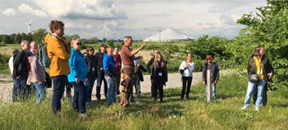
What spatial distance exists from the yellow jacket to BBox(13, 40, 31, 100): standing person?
2.75m

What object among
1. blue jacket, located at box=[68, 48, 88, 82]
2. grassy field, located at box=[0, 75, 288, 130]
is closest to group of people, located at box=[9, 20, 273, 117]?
blue jacket, located at box=[68, 48, 88, 82]

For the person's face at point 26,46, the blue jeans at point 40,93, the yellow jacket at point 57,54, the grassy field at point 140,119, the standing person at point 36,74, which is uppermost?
the person's face at point 26,46

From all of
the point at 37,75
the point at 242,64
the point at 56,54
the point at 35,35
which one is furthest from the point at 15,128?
the point at 35,35

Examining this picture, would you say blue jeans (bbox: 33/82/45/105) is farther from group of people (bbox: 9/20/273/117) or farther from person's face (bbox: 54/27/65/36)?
person's face (bbox: 54/27/65/36)

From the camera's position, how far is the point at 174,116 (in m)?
5.48

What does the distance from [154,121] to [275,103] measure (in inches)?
189

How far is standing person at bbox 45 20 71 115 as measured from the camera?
4.82m

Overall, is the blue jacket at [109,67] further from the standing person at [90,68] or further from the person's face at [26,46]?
the person's face at [26,46]

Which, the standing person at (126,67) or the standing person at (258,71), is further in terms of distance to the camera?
the standing person at (258,71)

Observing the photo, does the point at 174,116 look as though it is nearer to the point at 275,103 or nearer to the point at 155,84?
the point at 155,84

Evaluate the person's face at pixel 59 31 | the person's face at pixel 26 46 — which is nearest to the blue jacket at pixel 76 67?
the person's face at pixel 59 31

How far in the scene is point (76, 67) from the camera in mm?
5535

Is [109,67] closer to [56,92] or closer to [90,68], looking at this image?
[90,68]

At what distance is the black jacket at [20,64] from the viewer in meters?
7.20
